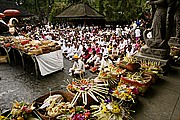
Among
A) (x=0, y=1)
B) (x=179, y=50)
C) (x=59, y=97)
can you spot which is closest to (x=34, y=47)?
(x=59, y=97)

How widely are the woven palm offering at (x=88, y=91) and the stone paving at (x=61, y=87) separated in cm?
82

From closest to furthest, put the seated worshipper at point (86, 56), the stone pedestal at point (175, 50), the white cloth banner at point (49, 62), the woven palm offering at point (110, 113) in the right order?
the woven palm offering at point (110, 113) < the stone pedestal at point (175, 50) < the white cloth banner at point (49, 62) < the seated worshipper at point (86, 56)

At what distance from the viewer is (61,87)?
6480 mm

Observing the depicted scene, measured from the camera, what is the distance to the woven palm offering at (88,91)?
12.1 feet

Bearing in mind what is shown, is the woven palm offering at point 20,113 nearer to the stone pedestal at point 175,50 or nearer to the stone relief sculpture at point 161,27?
the stone relief sculpture at point 161,27

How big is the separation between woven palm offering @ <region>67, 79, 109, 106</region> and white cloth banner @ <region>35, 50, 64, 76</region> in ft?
13.0

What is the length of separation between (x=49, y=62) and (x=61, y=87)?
1913mm

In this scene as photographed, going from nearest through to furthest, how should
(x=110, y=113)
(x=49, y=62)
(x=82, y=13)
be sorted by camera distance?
(x=110, y=113)
(x=49, y=62)
(x=82, y=13)

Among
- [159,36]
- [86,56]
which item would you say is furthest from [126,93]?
[86,56]

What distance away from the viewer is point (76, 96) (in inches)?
146

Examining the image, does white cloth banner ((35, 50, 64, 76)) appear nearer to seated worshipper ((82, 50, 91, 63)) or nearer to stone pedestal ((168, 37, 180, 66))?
seated worshipper ((82, 50, 91, 63))

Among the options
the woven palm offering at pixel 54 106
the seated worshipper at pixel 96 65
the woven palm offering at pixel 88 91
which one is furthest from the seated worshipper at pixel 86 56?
the woven palm offering at pixel 54 106

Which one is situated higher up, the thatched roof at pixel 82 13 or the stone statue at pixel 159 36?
the thatched roof at pixel 82 13

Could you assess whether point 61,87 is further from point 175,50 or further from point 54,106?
point 175,50
